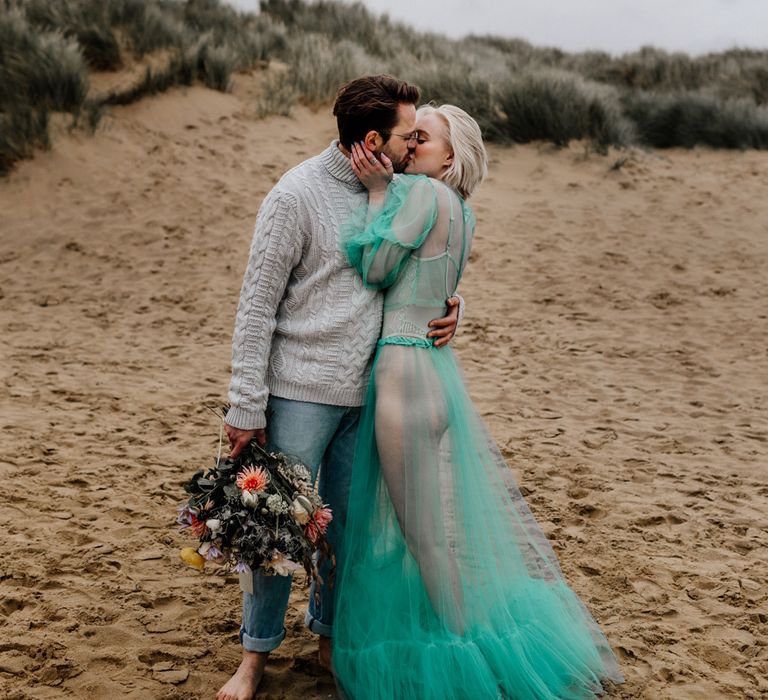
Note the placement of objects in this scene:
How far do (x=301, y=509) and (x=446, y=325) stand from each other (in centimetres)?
76

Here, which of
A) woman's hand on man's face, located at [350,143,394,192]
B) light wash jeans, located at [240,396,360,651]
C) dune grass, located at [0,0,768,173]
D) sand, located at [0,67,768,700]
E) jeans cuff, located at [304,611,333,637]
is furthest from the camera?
dune grass, located at [0,0,768,173]

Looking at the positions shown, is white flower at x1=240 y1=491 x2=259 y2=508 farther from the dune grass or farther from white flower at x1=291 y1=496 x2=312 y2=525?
the dune grass

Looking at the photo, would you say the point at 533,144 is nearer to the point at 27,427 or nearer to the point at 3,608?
the point at 27,427

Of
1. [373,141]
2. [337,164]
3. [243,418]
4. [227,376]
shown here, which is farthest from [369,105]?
[227,376]

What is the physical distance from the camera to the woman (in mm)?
2881

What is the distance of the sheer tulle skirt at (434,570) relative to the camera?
292cm

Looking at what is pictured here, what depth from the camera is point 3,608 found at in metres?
3.74

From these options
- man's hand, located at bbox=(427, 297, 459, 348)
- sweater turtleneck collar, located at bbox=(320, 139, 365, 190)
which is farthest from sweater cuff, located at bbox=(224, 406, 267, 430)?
sweater turtleneck collar, located at bbox=(320, 139, 365, 190)

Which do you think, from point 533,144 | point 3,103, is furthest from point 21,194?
point 533,144

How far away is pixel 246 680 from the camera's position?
10.3 ft

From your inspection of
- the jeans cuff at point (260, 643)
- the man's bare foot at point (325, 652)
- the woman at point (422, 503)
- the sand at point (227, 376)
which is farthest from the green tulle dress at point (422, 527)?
the sand at point (227, 376)

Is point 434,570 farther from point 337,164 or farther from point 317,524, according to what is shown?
point 337,164

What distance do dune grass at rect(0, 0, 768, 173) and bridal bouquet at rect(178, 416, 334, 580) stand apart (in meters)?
8.98

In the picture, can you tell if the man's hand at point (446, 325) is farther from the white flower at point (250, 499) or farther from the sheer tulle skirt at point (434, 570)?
the white flower at point (250, 499)
